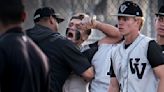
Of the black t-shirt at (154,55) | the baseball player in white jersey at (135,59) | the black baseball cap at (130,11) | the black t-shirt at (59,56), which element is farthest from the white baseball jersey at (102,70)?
the black t-shirt at (154,55)

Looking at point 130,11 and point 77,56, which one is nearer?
point 130,11

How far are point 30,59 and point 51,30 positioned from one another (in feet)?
6.08

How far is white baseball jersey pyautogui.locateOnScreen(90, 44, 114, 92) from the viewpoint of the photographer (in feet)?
17.0

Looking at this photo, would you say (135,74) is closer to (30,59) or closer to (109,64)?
(109,64)

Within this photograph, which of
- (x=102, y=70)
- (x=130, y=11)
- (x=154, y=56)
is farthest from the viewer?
(x=102, y=70)

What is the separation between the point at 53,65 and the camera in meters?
5.00

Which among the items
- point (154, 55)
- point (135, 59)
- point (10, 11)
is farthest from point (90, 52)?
point (10, 11)

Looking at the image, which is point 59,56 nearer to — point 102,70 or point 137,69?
point 102,70

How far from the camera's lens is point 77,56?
4.99m

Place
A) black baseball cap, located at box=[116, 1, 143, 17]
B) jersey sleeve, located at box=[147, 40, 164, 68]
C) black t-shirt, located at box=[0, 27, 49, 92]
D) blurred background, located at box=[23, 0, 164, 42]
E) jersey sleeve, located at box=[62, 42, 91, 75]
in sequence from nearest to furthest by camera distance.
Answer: black t-shirt, located at box=[0, 27, 49, 92] < jersey sleeve, located at box=[147, 40, 164, 68] < black baseball cap, located at box=[116, 1, 143, 17] < jersey sleeve, located at box=[62, 42, 91, 75] < blurred background, located at box=[23, 0, 164, 42]

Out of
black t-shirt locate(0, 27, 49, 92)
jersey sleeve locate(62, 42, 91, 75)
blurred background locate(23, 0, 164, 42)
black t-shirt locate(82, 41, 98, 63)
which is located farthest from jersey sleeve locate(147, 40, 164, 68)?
blurred background locate(23, 0, 164, 42)

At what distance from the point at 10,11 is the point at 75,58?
1.81 m

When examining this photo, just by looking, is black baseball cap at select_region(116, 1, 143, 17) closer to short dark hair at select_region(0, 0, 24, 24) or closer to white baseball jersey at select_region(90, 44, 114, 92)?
white baseball jersey at select_region(90, 44, 114, 92)

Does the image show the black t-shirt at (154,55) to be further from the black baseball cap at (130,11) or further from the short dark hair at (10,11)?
the short dark hair at (10,11)
